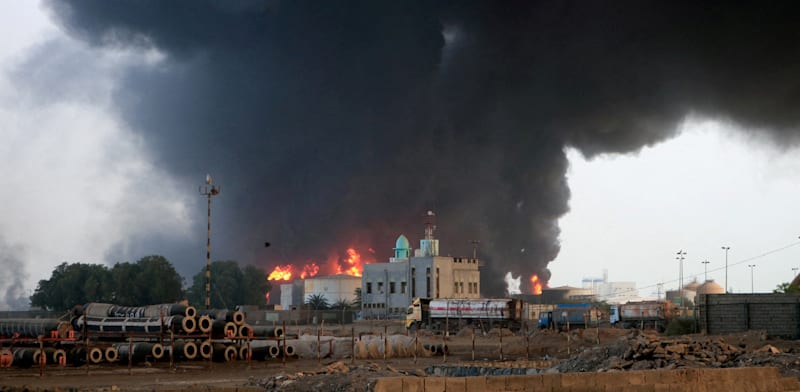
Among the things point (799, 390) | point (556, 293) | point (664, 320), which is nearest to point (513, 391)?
point (799, 390)

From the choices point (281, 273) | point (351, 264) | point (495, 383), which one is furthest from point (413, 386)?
point (281, 273)

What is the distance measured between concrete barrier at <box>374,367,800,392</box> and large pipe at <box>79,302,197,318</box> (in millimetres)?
23930

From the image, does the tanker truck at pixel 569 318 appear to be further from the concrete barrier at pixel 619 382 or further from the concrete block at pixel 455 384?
the concrete block at pixel 455 384

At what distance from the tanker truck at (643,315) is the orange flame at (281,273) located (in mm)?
98609

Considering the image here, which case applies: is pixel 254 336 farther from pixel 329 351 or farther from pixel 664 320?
pixel 664 320

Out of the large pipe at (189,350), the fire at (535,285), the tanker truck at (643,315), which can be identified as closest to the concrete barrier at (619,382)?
the large pipe at (189,350)

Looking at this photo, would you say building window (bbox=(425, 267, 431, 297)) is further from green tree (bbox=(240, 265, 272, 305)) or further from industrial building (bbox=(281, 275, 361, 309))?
green tree (bbox=(240, 265, 272, 305))

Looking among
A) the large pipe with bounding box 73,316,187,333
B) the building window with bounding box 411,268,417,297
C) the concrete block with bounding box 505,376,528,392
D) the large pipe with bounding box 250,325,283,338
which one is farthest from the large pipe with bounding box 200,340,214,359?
the building window with bounding box 411,268,417,297

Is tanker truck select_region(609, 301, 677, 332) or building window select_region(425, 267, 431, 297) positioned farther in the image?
building window select_region(425, 267, 431, 297)

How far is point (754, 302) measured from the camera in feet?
163

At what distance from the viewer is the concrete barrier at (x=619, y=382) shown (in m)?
18.7

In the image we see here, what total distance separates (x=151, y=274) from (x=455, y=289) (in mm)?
37760

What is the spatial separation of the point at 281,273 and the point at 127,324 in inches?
5214

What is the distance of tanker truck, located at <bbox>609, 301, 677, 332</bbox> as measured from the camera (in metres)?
77.1
